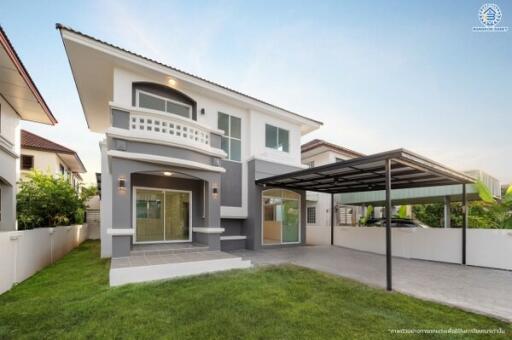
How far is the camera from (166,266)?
6.51 meters

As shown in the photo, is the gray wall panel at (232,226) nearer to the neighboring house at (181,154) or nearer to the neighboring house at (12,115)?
A: the neighboring house at (181,154)

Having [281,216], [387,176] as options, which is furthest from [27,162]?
[387,176]

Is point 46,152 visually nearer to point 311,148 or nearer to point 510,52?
point 311,148

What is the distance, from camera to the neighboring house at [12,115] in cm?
829

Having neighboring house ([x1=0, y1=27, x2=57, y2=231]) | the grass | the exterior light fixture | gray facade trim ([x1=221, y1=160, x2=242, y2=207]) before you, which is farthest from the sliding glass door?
neighboring house ([x1=0, y1=27, x2=57, y2=231])

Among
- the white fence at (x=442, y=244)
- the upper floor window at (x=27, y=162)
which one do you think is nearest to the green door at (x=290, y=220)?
the white fence at (x=442, y=244)

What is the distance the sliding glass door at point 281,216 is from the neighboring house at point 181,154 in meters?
0.05

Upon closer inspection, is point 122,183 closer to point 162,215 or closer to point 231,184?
point 162,215

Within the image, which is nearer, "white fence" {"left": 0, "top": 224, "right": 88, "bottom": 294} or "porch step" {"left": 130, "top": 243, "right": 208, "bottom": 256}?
"white fence" {"left": 0, "top": 224, "right": 88, "bottom": 294}

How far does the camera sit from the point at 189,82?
1003cm

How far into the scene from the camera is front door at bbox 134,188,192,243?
924 centimetres

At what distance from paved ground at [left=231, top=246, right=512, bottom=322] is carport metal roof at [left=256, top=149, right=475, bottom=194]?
306cm

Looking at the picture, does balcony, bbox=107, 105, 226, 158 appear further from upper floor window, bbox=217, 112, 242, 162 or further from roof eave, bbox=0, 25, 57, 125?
roof eave, bbox=0, 25, 57, 125

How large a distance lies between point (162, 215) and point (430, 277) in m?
9.24
